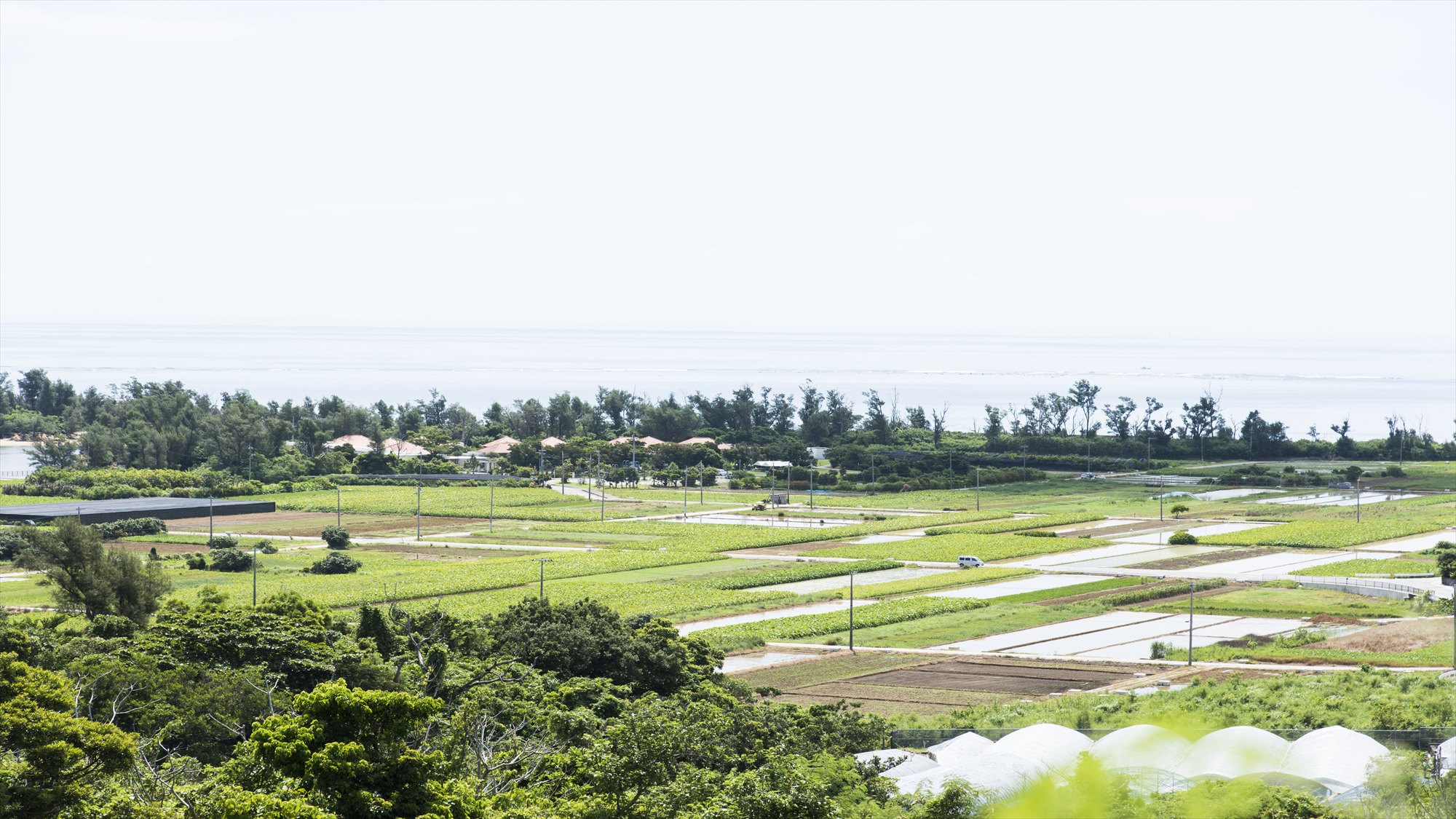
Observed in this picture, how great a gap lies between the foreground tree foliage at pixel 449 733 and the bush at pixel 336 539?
31500 mm

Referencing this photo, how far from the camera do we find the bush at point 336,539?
65500 mm

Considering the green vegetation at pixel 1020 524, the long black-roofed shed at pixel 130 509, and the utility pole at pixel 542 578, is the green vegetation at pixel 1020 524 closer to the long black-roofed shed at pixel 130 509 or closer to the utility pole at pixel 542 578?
the utility pole at pixel 542 578

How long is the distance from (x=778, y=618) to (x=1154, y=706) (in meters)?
18.1

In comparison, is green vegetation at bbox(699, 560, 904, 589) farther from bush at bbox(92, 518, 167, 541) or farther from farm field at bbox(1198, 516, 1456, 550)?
bush at bbox(92, 518, 167, 541)

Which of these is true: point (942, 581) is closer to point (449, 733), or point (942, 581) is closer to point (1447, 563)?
point (1447, 563)

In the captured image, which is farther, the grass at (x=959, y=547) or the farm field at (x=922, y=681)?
the grass at (x=959, y=547)

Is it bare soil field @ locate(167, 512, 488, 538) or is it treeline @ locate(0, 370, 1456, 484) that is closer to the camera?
bare soil field @ locate(167, 512, 488, 538)

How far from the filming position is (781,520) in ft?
268

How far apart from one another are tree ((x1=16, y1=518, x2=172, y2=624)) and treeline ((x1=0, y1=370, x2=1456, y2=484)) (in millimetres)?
57841

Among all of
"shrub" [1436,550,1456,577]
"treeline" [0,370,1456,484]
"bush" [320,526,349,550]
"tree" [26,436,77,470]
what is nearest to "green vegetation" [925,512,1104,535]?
"treeline" [0,370,1456,484]

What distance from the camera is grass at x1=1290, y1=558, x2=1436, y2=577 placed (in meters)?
55.9

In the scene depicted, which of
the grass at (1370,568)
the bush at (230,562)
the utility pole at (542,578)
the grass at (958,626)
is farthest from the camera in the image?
the bush at (230,562)

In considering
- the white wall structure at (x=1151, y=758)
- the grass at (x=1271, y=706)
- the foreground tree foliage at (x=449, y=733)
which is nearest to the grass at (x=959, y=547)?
the grass at (x=1271, y=706)

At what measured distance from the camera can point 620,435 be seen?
135875 mm
